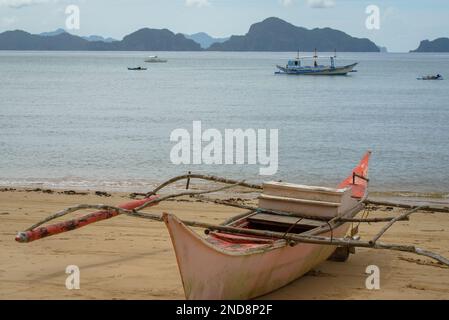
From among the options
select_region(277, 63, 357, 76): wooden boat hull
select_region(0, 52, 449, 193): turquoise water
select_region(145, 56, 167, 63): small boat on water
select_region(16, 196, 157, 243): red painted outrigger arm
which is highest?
select_region(145, 56, 167, 63): small boat on water

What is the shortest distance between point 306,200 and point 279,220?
0.49 meters

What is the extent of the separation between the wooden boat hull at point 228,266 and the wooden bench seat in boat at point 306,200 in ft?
3.09

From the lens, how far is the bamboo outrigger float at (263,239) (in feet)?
22.2

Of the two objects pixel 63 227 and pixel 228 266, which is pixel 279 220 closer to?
pixel 228 266

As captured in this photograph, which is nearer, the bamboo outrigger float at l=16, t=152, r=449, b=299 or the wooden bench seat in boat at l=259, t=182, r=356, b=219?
the bamboo outrigger float at l=16, t=152, r=449, b=299

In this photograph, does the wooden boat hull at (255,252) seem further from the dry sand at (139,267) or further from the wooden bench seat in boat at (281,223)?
the dry sand at (139,267)

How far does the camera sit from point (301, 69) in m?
87.1

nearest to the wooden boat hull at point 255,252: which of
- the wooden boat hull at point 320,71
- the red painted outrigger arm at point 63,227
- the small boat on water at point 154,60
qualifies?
the red painted outrigger arm at point 63,227

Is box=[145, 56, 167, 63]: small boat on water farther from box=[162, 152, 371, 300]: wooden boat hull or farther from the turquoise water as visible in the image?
box=[162, 152, 371, 300]: wooden boat hull

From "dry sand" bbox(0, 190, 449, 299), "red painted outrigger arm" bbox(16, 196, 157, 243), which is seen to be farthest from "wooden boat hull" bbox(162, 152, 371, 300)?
"red painted outrigger arm" bbox(16, 196, 157, 243)

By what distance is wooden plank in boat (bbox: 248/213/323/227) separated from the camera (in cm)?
866

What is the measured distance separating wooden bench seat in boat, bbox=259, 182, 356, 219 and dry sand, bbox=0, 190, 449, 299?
80 centimetres

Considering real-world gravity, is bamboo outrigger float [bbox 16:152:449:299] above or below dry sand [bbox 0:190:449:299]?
above
